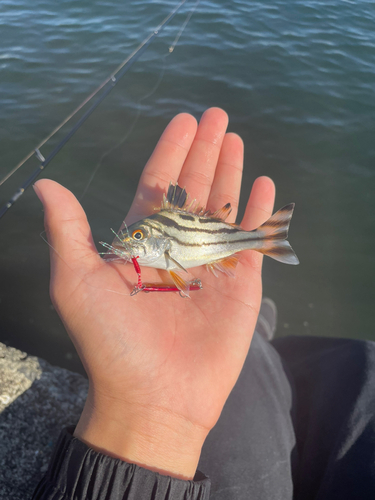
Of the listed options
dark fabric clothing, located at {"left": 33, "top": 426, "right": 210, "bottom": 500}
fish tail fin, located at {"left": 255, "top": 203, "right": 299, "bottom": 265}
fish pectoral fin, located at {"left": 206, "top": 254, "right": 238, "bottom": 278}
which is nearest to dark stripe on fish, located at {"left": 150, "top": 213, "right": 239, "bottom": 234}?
fish pectoral fin, located at {"left": 206, "top": 254, "right": 238, "bottom": 278}

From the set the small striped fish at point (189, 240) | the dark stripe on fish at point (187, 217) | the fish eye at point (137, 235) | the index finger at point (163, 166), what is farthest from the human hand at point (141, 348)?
the index finger at point (163, 166)

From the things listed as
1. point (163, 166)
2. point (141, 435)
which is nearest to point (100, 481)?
point (141, 435)

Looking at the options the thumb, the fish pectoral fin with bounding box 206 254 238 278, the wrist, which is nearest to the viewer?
the wrist

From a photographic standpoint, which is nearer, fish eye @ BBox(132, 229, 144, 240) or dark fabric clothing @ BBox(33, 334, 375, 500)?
dark fabric clothing @ BBox(33, 334, 375, 500)

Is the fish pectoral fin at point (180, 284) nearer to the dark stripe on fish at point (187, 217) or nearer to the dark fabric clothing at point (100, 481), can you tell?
the dark stripe on fish at point (187, 217)

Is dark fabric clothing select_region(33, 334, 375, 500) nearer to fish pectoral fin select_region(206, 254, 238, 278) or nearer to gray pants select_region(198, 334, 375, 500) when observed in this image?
gray pants select_region(198, 334, 375, 500)

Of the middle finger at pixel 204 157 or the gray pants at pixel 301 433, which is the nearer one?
the gray pants at pixel 301 433
